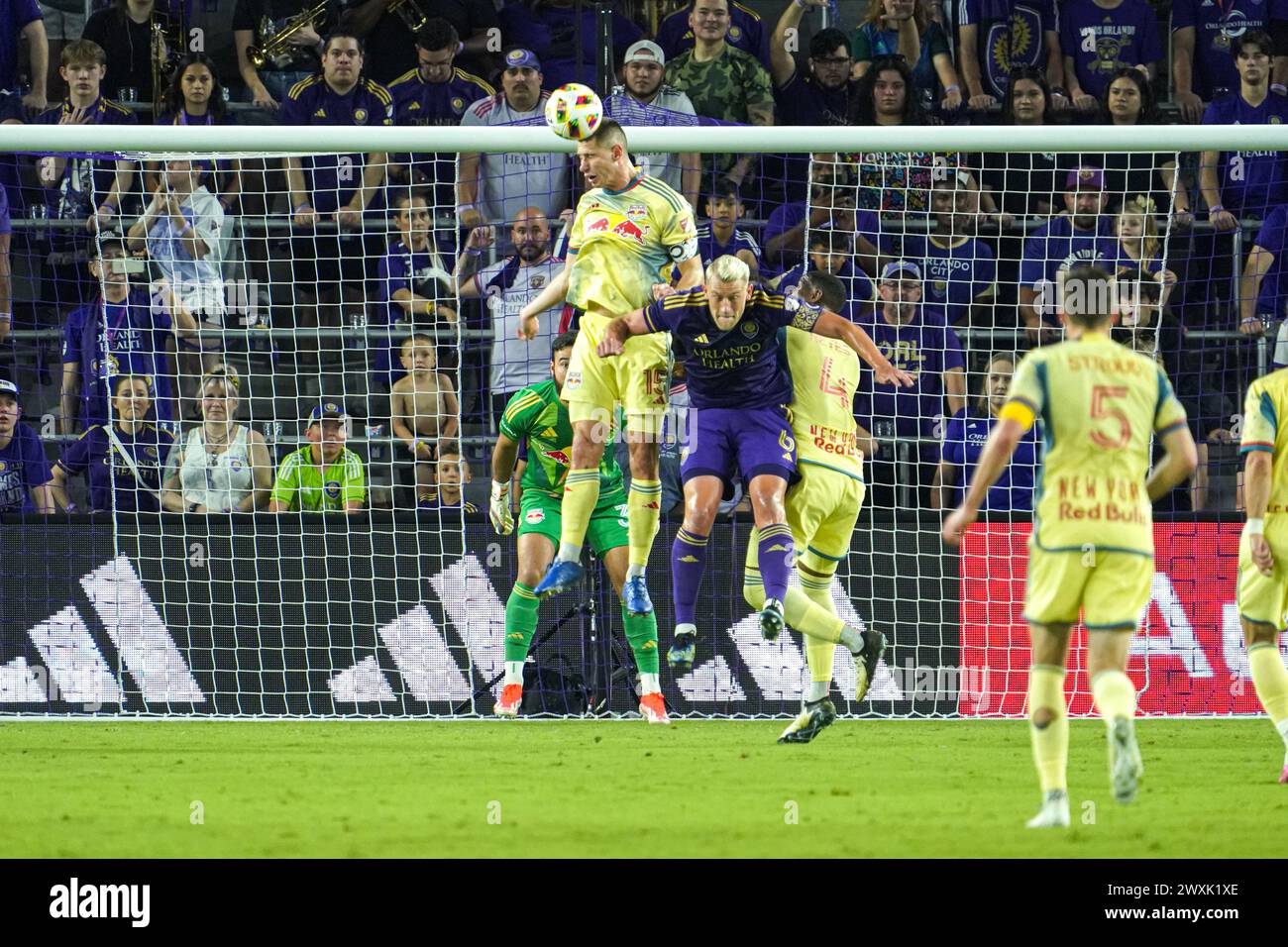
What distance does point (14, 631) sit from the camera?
13172 mm

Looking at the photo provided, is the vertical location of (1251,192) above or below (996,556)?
above

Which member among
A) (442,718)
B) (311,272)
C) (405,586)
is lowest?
(442,718)

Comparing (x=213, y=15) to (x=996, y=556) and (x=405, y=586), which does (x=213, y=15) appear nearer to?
(x=405, y=586)

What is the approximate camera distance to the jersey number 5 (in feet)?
24.0

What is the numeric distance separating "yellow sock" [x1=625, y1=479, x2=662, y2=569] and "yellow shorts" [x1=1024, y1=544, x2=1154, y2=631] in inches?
153

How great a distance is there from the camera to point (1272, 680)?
30.7ft

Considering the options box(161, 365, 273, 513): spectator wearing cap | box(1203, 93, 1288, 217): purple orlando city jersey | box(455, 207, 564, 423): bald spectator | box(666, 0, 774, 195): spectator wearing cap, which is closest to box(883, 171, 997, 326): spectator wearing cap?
box(666, 0, 774, 195): spectator wearing cap

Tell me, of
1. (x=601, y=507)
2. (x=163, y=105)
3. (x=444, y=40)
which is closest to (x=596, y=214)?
(x=601, y=507)

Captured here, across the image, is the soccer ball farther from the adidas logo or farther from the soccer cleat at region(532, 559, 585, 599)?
the adidas logo

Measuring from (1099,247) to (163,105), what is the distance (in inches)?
308

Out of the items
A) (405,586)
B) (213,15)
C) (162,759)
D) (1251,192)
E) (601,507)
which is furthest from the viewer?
(213,15)

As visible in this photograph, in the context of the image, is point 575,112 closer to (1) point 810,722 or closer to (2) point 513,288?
(2) point 513,288

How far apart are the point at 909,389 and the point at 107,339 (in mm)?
6128

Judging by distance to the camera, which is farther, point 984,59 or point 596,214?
point 984,59
